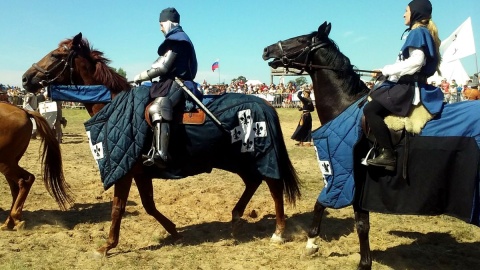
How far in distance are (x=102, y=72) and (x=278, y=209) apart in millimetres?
2762

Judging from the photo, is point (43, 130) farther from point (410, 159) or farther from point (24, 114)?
point (410, 159)

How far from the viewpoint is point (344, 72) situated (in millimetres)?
4574

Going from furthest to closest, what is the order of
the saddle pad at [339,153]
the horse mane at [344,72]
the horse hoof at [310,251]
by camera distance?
the horse hoof at [310,251], the horse mane at [344,72], the saddle pad at [339,153]

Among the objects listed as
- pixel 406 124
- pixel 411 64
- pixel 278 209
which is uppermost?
pixel 411 64

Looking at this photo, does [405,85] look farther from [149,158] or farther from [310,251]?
[149,158]

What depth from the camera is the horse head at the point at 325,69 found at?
4.56m

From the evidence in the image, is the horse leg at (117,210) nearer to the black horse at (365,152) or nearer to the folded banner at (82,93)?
the folded banner at (82,93)

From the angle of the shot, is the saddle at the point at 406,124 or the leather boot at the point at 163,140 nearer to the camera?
the saddle at the point at 406,124

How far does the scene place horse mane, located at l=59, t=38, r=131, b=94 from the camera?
5.39 metres

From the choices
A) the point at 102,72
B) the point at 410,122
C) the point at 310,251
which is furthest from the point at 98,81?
the point at 410,122

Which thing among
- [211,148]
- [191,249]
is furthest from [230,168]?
[191,249]

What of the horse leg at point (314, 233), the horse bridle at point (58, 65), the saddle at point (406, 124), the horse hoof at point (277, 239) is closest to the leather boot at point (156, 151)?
the horse bridle at point (58, 65)

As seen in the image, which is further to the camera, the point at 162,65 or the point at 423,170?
the point at 162,65

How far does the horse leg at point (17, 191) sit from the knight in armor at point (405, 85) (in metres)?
4.50
